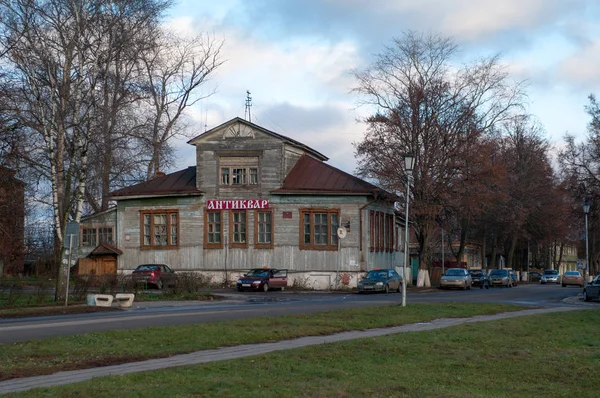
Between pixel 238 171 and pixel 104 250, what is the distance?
→ 36.8 ft

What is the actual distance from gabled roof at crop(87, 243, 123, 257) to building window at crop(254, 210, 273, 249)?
33.7 feet

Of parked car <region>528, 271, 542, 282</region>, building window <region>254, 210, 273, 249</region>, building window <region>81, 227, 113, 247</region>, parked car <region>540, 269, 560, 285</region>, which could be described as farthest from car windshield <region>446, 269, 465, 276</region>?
parked car <region>528, 271, 542, 282</region>

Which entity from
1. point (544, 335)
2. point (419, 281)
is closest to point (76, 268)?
point (419, 281)

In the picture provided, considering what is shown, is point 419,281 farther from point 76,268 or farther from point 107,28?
point 107,28

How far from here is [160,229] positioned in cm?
5647

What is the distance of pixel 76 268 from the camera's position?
57.2 m

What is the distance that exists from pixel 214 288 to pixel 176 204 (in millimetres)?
7525

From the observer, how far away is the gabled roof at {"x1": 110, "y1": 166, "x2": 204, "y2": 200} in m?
55.2

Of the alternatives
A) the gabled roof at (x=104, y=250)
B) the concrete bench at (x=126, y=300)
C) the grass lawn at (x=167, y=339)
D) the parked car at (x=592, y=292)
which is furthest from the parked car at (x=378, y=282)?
the grass lawn at (x=167, y=339)

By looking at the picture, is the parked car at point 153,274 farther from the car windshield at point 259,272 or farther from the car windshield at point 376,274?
the car windshield at point 376,274

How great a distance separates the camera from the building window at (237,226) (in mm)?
54281

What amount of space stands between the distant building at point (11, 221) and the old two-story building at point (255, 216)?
581 cm

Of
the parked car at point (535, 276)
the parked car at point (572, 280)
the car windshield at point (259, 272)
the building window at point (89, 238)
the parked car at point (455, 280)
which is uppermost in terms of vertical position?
the building window at point (89, 238)

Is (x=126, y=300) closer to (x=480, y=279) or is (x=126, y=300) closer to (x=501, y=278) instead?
(x=480, y=279)
